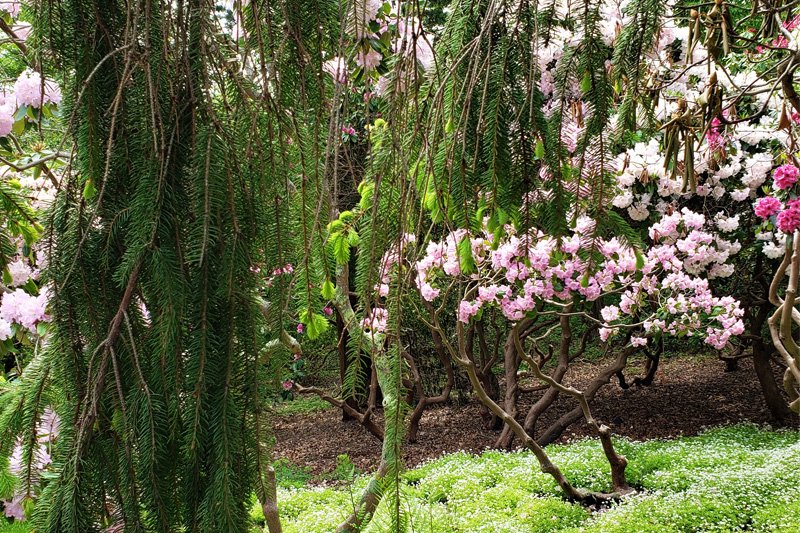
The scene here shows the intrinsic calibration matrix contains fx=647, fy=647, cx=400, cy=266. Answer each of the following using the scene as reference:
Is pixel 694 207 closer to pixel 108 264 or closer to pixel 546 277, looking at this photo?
pixel 546 277

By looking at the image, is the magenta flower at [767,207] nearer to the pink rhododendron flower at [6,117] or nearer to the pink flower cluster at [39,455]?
the pink flower cluster at [39,455]

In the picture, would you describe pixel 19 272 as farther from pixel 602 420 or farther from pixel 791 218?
pixel 602 420

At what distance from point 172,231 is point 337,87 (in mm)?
319

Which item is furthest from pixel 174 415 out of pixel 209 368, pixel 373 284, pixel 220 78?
pixel 220 78

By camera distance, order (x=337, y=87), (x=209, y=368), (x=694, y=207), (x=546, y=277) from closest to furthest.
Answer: (x=337, y=87)
(x=209, y=368)
(x=546, y=277)
(x=694, y=207)

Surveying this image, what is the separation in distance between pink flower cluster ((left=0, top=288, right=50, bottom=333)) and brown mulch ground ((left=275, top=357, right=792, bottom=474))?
160 inches

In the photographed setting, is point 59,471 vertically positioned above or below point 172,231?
below

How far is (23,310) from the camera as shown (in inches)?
90.2

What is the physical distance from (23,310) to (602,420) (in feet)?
18.0

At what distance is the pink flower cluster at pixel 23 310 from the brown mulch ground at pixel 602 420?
406 centimetres

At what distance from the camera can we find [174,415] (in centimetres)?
94

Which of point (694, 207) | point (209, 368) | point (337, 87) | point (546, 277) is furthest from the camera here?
point (694, 207)

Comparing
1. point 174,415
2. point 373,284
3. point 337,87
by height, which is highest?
point 337,87

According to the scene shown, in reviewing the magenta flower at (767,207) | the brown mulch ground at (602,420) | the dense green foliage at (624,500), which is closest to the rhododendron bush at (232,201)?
the dense green foliage at (624,500)
